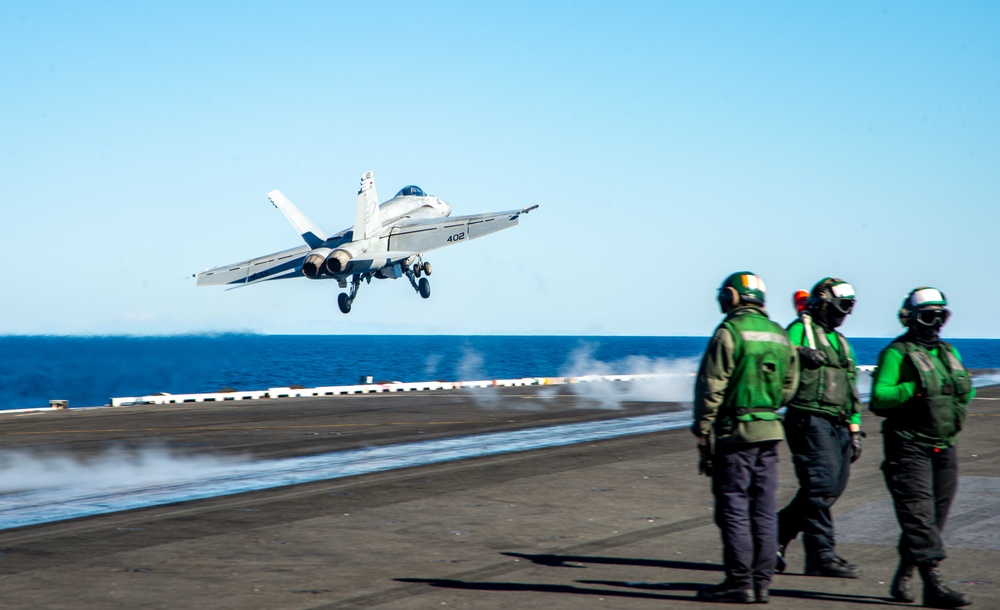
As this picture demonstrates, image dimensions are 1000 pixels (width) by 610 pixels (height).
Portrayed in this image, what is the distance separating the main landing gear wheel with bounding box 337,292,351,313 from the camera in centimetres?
4156

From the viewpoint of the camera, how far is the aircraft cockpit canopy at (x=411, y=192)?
49188 millimetres

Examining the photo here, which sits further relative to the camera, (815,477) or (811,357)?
(815,477)

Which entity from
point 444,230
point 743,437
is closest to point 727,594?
point 743,437

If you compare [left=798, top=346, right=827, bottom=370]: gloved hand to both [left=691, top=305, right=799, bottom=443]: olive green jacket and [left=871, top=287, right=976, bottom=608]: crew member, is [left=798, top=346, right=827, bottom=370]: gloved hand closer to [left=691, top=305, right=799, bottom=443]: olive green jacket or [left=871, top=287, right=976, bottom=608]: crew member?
[left=691, top=305, right=799, bottom=443]: olive green jacket

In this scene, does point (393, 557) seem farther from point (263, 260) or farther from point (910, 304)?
point (263, 260)

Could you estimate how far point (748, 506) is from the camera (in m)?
7.87

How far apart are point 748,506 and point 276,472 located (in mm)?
10096

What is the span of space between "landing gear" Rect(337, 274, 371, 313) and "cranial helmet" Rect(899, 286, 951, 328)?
34649mm

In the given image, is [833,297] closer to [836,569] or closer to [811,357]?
[811,357]

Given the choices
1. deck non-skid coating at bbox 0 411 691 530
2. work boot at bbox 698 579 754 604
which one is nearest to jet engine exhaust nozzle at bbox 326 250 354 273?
deck non-skid coating at bbox 0 411 691 530

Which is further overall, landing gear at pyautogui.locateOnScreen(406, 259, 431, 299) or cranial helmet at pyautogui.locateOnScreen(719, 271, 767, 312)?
landing gear at pyautogui.locateOnScreen(406, 259, 431, 299)

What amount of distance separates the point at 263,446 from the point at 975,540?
14.0 meters

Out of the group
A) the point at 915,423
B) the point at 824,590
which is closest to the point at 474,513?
the point at 824,590

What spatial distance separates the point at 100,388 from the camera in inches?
4567
